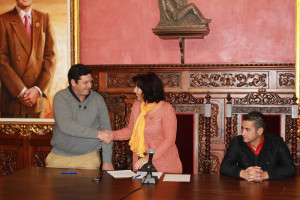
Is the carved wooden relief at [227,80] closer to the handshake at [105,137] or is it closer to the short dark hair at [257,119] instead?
the short dark hair at [257,119]

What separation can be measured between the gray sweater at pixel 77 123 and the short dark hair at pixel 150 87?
458 millimetres

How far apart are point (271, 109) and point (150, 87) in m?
1.36

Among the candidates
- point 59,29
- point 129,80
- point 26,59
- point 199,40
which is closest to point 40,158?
point 26,59

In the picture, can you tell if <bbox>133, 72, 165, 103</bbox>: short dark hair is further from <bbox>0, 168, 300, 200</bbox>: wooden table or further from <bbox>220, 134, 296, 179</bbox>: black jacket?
<bbox>0, 168, 300, 200</bbox>: wooden table

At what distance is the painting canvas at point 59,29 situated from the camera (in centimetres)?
486

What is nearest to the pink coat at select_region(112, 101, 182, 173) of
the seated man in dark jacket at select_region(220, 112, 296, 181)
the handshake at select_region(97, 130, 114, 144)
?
the handshake at select_region(97, 130, 114, 144)

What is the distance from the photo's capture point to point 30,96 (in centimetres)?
500

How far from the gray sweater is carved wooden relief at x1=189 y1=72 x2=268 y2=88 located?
134 cm

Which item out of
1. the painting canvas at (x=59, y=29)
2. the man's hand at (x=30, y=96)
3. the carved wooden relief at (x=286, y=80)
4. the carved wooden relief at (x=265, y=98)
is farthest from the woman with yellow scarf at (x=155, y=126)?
the man's hand at (x=30, y=96)

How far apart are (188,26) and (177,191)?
2.27 meters

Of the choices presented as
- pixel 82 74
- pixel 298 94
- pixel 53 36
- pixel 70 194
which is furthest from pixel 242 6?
pixel 70 194

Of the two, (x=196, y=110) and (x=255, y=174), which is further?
(x=196, y=110)

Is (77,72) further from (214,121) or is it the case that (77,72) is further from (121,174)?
(214,121)

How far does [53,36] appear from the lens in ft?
16.1
